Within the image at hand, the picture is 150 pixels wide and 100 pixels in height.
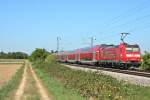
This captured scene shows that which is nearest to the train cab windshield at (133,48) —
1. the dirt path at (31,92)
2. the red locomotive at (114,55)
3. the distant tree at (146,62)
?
the red locomotive at (114,55)

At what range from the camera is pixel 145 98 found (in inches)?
677

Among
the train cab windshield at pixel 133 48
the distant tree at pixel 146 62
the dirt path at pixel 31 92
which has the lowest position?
the dirt path at pixel 31 92

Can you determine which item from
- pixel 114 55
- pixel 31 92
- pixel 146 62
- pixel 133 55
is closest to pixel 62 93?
pixel 31 92

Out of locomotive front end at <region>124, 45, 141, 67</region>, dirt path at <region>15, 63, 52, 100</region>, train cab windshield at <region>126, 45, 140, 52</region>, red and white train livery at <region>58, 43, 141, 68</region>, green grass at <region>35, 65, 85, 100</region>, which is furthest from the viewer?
train cab windshield at <region>126, 45, 140, 52</region>

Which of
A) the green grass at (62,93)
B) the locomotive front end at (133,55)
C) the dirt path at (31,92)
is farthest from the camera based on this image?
the locomotive front end at (133,55)

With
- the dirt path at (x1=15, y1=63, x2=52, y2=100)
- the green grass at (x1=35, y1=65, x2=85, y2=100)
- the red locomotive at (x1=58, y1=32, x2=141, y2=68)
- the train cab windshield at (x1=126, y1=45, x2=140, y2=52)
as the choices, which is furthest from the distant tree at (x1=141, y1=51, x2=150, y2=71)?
the green grass at (x1=35, y1=65, x2=85, y2=100)

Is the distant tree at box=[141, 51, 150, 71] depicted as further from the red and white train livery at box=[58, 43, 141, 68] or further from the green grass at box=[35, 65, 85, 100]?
the green grass at box=[35, 65, 85, 100]

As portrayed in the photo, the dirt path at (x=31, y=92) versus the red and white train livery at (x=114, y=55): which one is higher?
the red and white train livery at (x=114, y=55)

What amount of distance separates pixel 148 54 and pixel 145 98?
35.0m

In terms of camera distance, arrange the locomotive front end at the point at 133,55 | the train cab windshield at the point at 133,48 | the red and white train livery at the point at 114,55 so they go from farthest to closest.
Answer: the train cab windshield at the point at 133,48
the red and white train livery at the point at 114,55
the locomotive front end at the point at 133,55

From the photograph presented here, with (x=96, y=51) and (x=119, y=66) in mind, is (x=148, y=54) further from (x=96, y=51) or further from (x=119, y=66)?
(x=96, y=51)

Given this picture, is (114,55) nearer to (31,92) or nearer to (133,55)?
(133,55)

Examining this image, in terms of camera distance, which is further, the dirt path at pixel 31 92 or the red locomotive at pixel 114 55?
the red locomotive at pixel 114 55

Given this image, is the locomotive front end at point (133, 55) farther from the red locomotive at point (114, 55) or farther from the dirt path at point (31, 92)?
the dirt path at point (31, 92)
